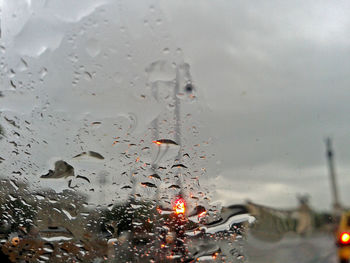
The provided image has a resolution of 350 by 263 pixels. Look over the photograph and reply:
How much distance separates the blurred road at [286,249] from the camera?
271 cm

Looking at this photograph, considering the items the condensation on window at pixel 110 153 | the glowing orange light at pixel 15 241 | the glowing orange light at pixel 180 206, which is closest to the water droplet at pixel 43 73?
the condensation on window at pixel 110 153

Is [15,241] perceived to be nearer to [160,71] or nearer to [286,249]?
[160,71]

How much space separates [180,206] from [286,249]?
0.86 metres

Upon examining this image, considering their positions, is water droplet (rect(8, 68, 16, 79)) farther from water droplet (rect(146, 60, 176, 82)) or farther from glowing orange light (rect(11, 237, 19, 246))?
glowing orange light (rect(11, 237, 19, 246))

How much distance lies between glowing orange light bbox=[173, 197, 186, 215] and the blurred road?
0.51 metres

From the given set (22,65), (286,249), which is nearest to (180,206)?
(286,249)

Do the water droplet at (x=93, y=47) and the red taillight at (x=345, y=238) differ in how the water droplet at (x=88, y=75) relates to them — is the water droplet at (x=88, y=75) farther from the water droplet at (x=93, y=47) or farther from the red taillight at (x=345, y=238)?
the red taillight at (x=345, y=238)

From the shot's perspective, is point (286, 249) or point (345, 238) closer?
point (286, 249)

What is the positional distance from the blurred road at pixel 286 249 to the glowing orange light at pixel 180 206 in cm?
51

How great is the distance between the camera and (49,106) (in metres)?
2.93

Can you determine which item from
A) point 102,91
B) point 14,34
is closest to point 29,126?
point 102,91

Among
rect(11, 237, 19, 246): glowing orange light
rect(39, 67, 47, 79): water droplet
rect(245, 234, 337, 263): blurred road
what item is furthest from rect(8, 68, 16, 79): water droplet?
rect(245, 234, 337, 263): blurred road

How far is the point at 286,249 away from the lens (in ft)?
9.27

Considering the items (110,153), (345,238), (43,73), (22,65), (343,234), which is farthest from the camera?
(345,238)
